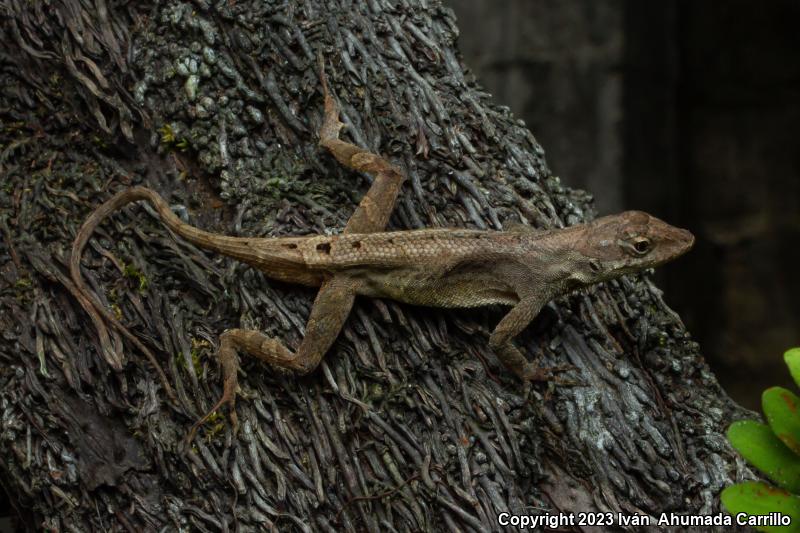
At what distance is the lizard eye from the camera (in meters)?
4.51

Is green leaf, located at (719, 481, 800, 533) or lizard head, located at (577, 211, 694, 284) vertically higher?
lizard head, located at (577, 211, 694, 284)

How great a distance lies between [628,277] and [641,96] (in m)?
4.03

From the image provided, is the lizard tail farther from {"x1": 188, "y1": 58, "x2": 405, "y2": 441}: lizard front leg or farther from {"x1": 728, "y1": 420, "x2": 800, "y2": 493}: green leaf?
{"x1": 728, "y1": 420, "x2": 800, "y2": 493}: green leaf

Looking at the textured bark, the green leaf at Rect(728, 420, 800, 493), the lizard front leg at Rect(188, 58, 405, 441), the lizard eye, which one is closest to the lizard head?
the lizard eye

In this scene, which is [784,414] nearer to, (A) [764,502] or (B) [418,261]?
(A) [764,502]

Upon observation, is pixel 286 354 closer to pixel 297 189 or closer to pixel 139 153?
pixel 297 189

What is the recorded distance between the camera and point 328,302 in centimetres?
449

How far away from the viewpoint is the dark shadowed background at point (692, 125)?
845 centimetres

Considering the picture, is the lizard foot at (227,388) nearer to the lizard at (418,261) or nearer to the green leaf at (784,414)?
the lizard at (418,261)

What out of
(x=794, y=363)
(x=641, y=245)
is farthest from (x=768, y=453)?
(x=641, y=245)

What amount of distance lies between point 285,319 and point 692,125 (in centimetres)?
592

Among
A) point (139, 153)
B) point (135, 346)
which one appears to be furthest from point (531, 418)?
point (139, 153)

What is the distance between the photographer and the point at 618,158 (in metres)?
8.46

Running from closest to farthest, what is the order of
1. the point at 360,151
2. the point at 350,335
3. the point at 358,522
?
1. the point at 358,522
2. the point at 350,335
3. the point at 360,151
